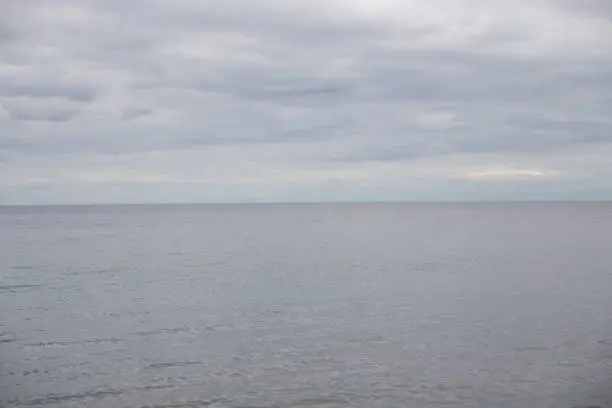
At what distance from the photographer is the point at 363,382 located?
2870 centimetres

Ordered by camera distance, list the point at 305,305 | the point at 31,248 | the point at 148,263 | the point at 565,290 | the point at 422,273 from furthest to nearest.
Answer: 1. the point at 31,248
2. the point at 148,263
3. the point at 422,273
4. the point at 565,290
5. the point at 305,305

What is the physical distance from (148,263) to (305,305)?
3660cm

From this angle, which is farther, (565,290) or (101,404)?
(565,290)

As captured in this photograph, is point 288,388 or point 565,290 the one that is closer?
point 288,388

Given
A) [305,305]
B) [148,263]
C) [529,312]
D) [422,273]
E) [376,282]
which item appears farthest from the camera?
[148,263]

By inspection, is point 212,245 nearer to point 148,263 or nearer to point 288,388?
point 148,263

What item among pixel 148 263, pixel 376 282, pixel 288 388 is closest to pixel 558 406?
pixel 288 388

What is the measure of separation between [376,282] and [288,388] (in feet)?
108

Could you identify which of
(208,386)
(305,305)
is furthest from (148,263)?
(208,386)

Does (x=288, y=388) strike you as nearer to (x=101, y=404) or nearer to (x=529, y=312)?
(x=101, y=404)

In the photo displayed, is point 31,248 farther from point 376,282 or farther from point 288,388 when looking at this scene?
point 288,388

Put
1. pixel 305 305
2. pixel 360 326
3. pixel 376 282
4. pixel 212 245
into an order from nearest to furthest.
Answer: pixel 360 326 < pixel 305 305 < pixel 376 282 < pixel 212 245

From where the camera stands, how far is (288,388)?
2783cm

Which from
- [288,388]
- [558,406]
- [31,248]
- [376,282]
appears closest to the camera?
[558,406]
